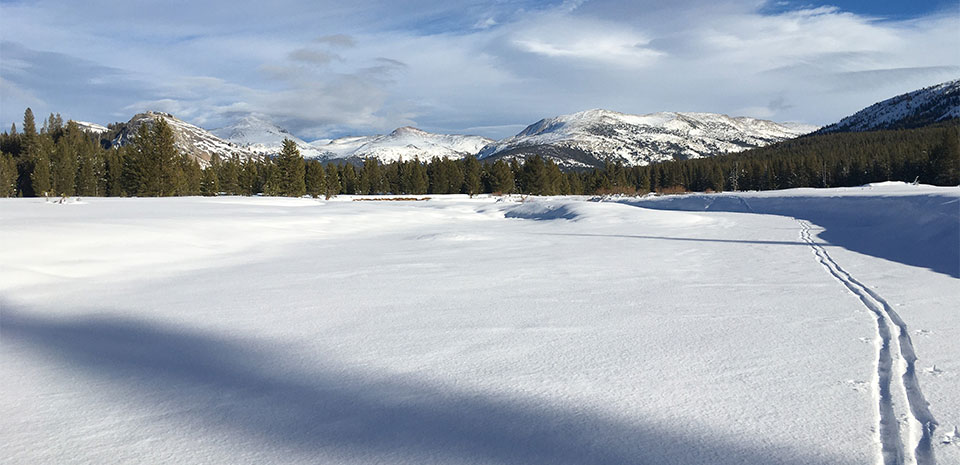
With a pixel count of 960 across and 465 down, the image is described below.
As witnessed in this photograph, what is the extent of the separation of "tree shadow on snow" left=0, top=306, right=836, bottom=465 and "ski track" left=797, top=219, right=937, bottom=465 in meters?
0.40

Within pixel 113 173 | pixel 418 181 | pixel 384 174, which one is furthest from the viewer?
pixel 384 174

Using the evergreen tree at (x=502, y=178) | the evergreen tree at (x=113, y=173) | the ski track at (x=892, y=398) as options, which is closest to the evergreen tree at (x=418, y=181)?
the evergreen tree at (x=502, y=178)

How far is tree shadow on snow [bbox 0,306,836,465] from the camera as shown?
8.55ft

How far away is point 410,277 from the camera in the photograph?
26.7 ft

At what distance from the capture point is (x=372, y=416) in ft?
10.1

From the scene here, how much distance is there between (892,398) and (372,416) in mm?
3156

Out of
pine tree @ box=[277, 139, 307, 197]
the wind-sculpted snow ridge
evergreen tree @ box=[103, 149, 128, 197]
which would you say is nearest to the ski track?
the wind-sculpted snow ridge

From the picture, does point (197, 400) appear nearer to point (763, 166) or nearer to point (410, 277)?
point (410, 277)

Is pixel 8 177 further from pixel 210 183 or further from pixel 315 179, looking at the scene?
pixel 315 179

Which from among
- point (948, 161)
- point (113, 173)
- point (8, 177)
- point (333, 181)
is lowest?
point (333, 181)

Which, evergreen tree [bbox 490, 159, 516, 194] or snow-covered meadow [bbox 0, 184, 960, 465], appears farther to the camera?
evergreen tree [bbox 490, 159, 516, 194]

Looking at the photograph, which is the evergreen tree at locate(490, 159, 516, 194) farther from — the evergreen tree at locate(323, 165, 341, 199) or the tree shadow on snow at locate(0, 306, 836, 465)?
the tree shadow on snow at locate(0, 306, 836, 465)

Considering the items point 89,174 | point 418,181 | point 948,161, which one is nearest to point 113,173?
point 89,174

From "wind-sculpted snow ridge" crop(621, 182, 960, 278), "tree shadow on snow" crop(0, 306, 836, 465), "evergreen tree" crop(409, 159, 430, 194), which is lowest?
"tree shadow on snow" crop(0, 306, 836, 465)
